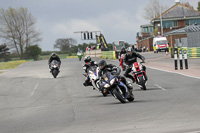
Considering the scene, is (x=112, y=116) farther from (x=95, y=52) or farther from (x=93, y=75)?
(x=95, y=52)

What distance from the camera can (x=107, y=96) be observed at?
1401 cm

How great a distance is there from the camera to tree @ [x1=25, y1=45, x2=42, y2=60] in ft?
373

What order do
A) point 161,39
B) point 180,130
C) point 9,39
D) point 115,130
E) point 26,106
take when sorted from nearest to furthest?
1. point 180,130
2. point 115,130
3. point 26,106
4. point 161,39
5. point 9,39

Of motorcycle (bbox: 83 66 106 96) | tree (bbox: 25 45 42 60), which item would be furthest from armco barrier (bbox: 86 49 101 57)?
motorcycle (bbox: 83 66 106 96)

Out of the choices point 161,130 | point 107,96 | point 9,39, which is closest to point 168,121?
point 161,130

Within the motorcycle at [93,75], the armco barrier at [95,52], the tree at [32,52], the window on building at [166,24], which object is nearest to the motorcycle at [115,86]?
the motorcycle at [93,75]

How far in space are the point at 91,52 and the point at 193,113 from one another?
65.1 metres

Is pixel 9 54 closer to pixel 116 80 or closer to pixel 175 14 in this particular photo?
pixel 175 14

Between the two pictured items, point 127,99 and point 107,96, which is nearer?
point 127,99

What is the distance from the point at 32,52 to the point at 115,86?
4112 inches

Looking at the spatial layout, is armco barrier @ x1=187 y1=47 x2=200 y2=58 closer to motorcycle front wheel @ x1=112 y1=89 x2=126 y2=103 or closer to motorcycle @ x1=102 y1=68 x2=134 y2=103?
motorcycle @ x1=102 y1=68 x2=134 y2=103

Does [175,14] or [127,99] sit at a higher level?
[175,14]

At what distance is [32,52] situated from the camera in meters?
114

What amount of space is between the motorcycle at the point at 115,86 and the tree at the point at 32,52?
10340 centimetres
